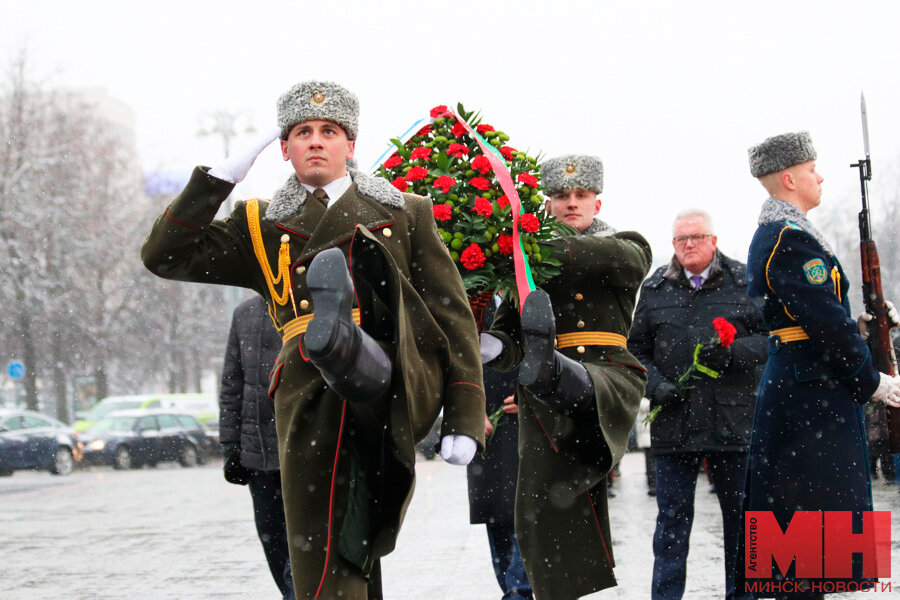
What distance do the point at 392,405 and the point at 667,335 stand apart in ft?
11.8

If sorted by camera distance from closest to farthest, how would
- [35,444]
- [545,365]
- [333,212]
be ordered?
[333,212] < [545,365] < [35,444]

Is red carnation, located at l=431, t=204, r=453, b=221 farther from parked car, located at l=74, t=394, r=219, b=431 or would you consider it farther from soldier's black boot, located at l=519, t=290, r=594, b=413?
parked car, located at l=74, t=394, r=219, b=431

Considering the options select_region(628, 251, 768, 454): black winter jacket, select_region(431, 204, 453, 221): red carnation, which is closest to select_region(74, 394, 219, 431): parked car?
select_region(628, 251, 768, 454): black winter jacket

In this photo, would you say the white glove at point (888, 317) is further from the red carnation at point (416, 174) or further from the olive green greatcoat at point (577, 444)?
the red carnation at point (416, 174)

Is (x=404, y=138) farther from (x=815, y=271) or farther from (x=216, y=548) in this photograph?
(x=216, y=548)

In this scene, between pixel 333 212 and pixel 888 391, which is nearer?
pixel 333 212

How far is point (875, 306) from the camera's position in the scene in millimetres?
5352

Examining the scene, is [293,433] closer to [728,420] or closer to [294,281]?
[294,281]

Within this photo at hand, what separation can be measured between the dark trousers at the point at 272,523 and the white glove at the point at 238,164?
8.68 feet

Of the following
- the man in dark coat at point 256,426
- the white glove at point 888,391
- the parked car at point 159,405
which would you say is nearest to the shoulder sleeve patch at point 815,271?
the white glove at point 888,391

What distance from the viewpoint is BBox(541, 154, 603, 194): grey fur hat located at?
562 cm

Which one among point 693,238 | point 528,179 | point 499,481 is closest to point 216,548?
point 499,481

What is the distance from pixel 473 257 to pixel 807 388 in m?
1.50

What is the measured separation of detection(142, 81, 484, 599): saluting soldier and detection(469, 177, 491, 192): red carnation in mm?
868
